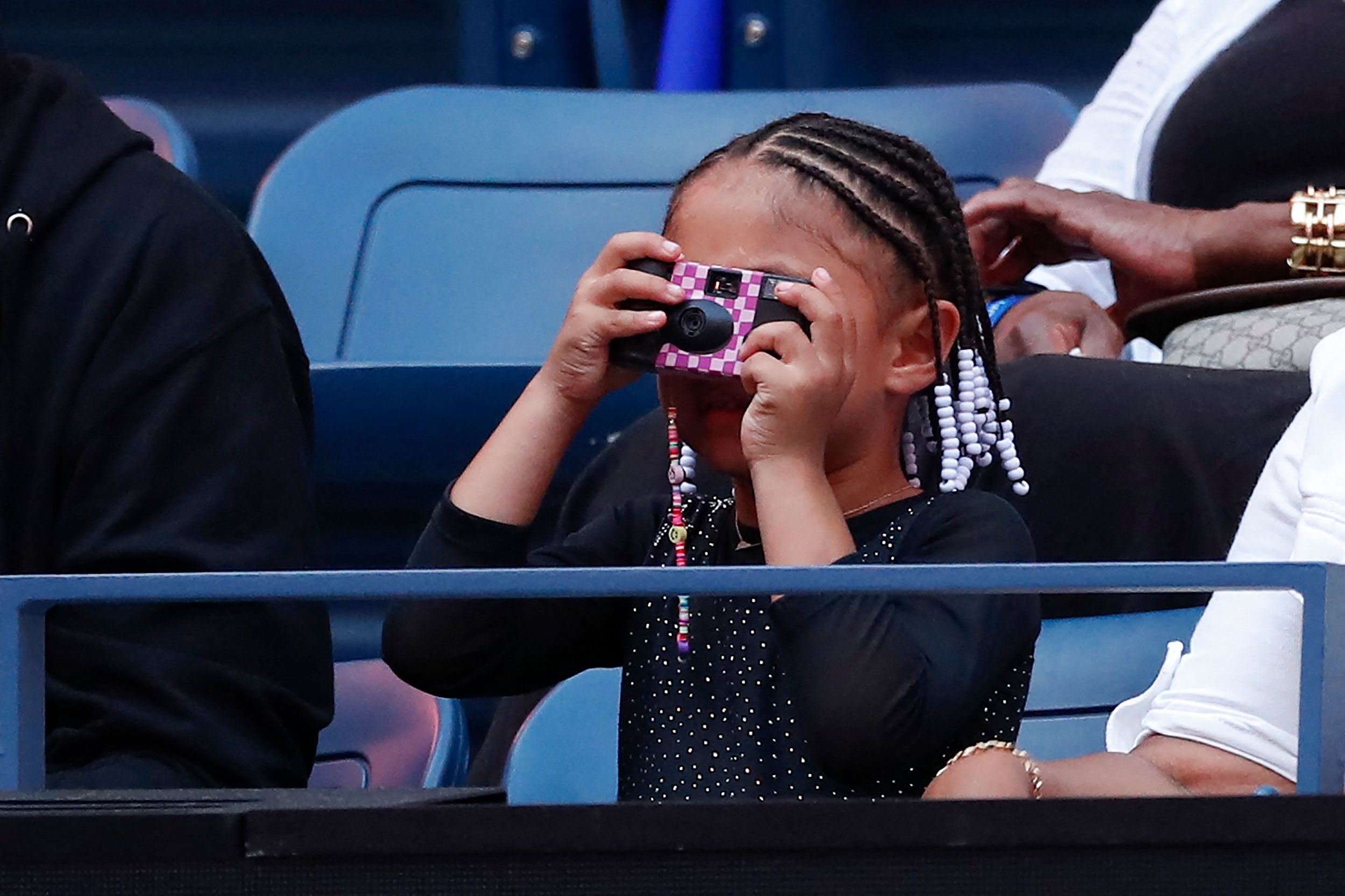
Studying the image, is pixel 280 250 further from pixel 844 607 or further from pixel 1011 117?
pixel 844 607

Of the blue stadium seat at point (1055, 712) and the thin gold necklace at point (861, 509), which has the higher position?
the thin gold necklace at point (861, 509)

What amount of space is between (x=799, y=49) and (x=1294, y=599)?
1.84 metres

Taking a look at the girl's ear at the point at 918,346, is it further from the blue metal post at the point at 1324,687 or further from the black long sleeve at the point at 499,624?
the blue metal post at the point at 1324,687

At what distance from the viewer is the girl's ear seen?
3.75 ft

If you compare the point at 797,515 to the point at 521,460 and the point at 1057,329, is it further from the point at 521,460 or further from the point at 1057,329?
the point at 1057,329

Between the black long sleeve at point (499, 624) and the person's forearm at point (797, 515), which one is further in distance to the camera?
the black long sleeve at point (499, 624)

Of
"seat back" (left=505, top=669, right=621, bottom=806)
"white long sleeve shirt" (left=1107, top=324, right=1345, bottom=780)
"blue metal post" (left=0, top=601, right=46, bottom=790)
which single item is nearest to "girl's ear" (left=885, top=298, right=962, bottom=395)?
"white long sleeve shirt" (left=1107, top=324, right=1345, bottom=780)

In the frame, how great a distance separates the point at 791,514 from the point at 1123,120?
4.23 ft

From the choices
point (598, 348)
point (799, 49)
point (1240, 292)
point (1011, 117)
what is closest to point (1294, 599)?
point (598, 348)

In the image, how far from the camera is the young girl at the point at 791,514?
101 centimetres

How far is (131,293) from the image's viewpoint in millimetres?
1219

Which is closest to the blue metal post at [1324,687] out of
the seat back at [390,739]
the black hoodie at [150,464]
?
the black hoodie at [150,464]

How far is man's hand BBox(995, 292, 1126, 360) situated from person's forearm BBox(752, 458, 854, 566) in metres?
0.73

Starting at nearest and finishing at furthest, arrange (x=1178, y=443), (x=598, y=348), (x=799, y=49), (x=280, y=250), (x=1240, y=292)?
(x=598, y=348)
(x=1178, y=443)
(x=1240, y=292)
(x=280, y=250)
(x=799, y=49)
